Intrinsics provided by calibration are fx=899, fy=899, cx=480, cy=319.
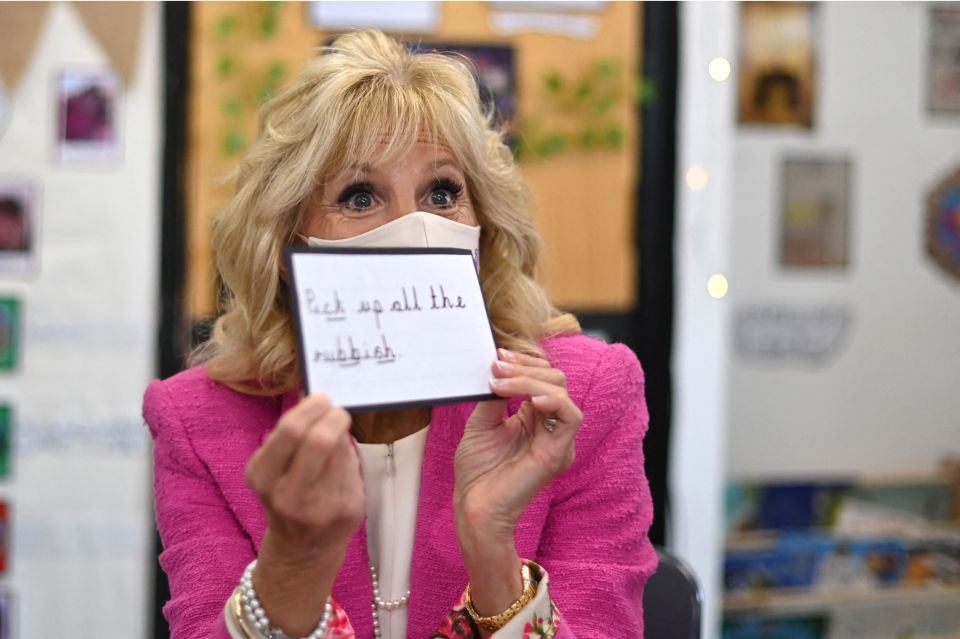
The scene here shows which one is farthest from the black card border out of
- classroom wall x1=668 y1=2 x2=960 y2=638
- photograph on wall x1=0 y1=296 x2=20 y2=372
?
classroom wall x1=668 y1=2 x2=960 y2=638

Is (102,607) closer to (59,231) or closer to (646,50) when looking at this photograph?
(59,231)

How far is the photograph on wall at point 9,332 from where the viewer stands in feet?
8.79

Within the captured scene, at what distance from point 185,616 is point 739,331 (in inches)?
99.3

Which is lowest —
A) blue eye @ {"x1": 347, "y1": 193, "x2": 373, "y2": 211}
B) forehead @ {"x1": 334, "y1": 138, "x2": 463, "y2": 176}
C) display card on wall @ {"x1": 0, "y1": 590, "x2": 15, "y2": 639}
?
display card on wall @ {"x1": 0, "y1": 590, "x2": 15, "y2": 639}

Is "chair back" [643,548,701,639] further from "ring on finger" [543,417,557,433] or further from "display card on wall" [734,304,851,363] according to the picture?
"display card on wall" [734,304,851,363]

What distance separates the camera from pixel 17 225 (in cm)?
270

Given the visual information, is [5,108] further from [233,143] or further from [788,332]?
[788,332]

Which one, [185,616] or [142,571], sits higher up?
[185,616]

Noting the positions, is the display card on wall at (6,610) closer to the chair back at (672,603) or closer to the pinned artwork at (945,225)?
the chair back at (672,603)

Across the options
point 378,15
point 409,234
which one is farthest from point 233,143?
point 409,234

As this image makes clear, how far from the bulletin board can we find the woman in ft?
4.25

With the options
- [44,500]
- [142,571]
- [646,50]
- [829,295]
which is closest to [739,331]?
[829,295]

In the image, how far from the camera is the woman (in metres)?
1.15

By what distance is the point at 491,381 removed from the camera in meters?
1.03
